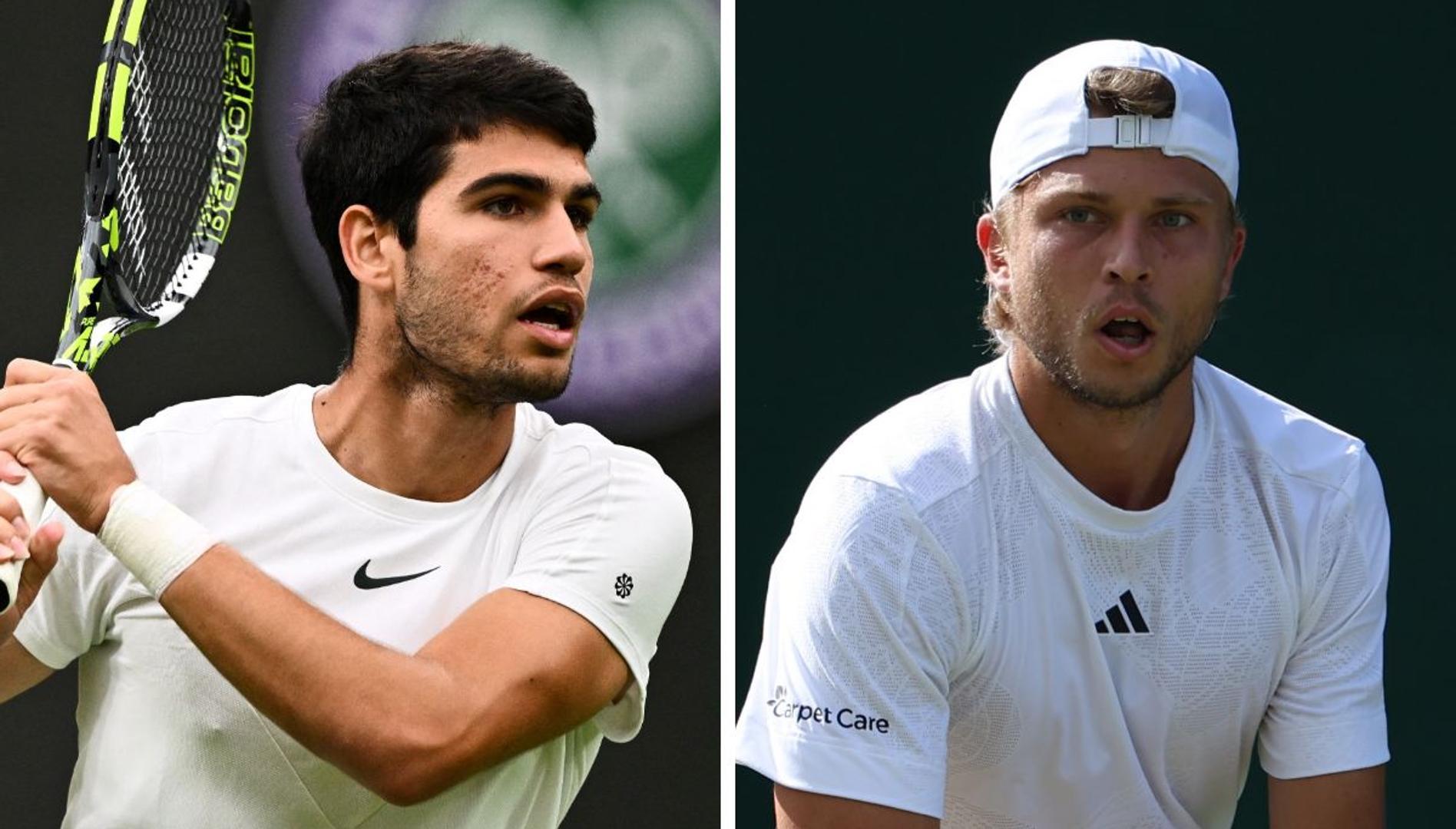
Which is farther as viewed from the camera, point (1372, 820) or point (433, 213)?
point (433, 213)

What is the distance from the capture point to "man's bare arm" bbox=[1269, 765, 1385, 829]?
265 cm

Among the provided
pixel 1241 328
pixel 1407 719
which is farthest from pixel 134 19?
pixel 1407 719

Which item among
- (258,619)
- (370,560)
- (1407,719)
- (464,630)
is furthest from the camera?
(1407,719)

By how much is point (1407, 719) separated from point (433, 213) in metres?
1.78

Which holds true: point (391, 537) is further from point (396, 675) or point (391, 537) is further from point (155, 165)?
point (155, 165)

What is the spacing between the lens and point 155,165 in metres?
3.16

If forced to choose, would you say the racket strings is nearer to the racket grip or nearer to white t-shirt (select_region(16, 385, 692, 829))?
white t-shirt (select_region(16, 385, 692, 829))

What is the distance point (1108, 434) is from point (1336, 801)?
0.53 meters

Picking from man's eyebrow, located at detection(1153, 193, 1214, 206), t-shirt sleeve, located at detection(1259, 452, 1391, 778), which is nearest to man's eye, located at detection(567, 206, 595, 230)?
man's eyebrow, located at detection(1153, 193, 1214, 206)

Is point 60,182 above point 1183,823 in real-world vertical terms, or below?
above

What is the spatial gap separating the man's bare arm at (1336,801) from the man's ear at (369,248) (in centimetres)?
135

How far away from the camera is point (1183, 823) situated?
2.68 metres

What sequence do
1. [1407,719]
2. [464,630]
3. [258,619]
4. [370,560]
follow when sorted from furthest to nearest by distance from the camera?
[1407,719] < [370,560] < [464,630] < [258,619]

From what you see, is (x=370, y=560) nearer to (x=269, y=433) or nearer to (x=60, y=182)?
(x=269, y=433)
